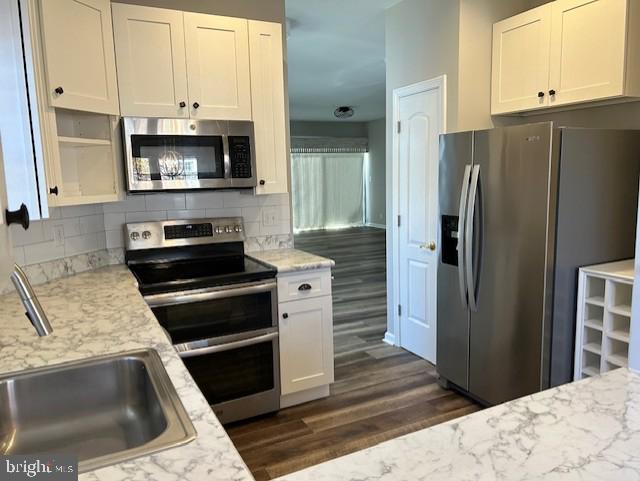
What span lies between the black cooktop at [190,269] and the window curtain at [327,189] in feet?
25.7

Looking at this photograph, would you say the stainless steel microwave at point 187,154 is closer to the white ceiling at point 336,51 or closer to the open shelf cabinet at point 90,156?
the open shelf cabinet at point 90,156

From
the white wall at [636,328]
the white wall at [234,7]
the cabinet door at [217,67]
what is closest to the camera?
the white wall at [636,328]

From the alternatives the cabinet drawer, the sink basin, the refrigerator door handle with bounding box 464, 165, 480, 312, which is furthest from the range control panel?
the sink basin

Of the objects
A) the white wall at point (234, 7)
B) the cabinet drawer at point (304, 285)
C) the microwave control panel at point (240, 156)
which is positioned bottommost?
the cabinet drawer at point (304, 285)

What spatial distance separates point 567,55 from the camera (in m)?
2.69

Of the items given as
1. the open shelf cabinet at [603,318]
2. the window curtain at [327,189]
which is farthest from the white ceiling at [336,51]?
the window curtain at [327,189]

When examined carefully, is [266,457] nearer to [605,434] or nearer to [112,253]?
[112,253]

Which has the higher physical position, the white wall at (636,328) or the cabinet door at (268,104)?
the cabinet door at (268,104)

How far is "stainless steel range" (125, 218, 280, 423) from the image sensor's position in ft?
8.02

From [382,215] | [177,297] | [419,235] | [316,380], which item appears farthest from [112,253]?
[382,215]

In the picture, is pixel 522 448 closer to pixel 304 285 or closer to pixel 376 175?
pixel 304 285

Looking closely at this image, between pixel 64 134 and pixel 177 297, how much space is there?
1.04 m

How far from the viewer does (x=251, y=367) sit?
2.69 metres

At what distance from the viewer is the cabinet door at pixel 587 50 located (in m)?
2.46
